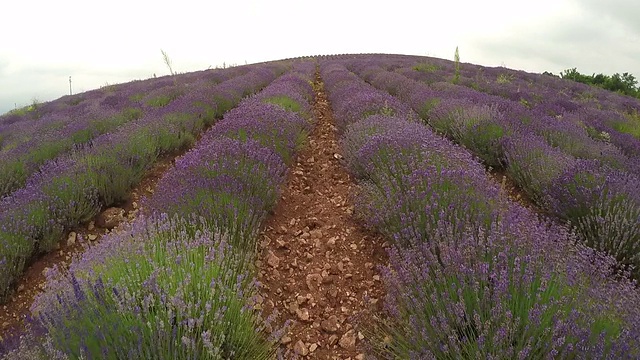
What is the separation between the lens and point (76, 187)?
432 centimetres

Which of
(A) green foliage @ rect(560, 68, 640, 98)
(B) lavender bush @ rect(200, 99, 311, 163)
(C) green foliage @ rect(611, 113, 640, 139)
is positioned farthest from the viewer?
(A) green foliage @ rect(560, 68, 640, 98)

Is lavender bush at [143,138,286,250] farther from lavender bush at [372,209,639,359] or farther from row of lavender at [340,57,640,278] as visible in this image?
row of lavender at [340,57,640,278]

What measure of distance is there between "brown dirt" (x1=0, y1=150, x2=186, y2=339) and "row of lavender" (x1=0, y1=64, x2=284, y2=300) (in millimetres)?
86

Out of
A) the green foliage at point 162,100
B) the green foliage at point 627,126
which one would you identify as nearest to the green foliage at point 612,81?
the green foliage at point 627,126

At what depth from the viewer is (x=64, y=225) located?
418 centimetres

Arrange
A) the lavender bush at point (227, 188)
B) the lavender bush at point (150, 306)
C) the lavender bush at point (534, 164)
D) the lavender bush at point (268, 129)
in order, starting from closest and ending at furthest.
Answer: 1. the lavender bush at point (150, 306)
2. the lavender bush at point (227, 188)
3. the lavender bush at point (534, 164)
4. the lavender bush at point (268, 129)

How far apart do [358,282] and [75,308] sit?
1.87m

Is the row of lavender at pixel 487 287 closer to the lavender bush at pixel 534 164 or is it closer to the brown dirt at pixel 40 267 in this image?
the lavender bush at pixel 534 164

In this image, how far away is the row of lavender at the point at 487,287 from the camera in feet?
6.12

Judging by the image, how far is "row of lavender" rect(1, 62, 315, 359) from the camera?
1.98m

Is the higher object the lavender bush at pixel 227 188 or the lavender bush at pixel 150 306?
the lavender bush at pixel 227 188

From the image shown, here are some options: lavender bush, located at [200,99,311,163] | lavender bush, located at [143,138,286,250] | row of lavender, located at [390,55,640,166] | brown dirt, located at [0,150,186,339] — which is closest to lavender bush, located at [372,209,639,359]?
lavender bush, located at [143,138,286,250]

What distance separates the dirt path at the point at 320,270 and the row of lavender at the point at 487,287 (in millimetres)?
329

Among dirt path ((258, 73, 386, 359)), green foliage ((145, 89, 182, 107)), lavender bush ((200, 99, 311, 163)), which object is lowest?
dirt path ((258, 73, 386, 359))
